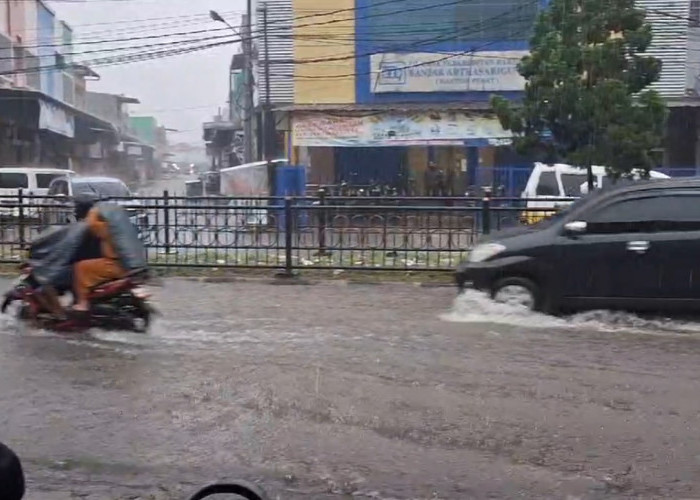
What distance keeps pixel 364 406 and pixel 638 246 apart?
13.6 feet

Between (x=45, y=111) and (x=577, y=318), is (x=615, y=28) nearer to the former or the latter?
(x=577, y=318)

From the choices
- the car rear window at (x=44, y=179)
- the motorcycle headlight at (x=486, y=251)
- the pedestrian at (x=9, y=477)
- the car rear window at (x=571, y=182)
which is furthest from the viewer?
the car rear window at (x=44, y=179)

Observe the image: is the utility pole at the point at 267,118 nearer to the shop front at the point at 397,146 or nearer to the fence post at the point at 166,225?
the shop front at the point at 397,146

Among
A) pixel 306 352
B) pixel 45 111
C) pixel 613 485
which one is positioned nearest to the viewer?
pixel 613 485

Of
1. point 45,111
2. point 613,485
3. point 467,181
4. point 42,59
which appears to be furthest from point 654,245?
point 42,59

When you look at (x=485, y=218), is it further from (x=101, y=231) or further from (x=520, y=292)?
(x=101, y=231)

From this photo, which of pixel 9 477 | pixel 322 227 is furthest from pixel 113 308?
pixel 9 477

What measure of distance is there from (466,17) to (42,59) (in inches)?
1025

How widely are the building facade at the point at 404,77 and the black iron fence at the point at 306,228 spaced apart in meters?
14.3

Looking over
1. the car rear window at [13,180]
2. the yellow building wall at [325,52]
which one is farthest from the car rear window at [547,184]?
the car rear window at [13,180]

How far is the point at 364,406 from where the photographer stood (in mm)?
6109

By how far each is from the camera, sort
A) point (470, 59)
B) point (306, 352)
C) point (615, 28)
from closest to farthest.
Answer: point (306, 352), point (615, 28), point (470, 59)

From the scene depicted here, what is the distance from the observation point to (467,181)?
2769 centimetres

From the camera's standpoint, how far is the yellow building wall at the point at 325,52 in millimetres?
27594
